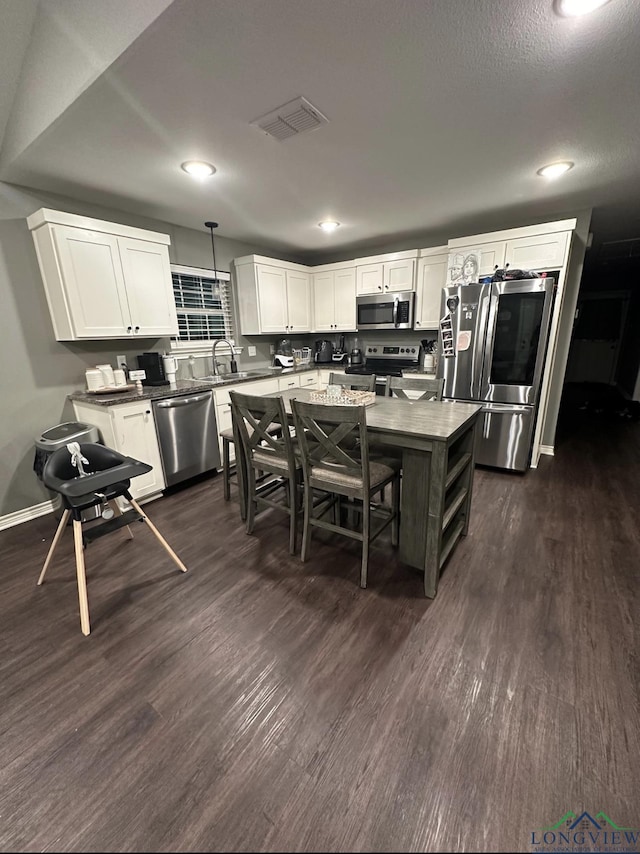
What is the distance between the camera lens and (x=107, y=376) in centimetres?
298

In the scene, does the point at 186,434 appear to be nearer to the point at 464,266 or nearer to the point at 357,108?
the point at 357,108

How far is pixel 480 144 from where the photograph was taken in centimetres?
209

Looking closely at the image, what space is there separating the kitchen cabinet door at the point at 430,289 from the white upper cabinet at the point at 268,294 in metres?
1.65

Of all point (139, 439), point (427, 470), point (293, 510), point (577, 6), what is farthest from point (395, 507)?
point (577, 6)

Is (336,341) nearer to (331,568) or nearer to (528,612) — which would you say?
(331,568)

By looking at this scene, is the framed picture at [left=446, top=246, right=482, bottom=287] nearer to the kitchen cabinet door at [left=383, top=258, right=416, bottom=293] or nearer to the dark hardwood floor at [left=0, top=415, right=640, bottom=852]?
the kitchen cabinet door at [left=383, top=258, right=416, bottom=293]

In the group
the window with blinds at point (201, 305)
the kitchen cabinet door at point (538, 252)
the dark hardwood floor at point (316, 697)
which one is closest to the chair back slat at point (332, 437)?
the dark hardwood floor at point (316, 697)

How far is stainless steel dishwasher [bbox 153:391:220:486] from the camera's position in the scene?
9.80 feet

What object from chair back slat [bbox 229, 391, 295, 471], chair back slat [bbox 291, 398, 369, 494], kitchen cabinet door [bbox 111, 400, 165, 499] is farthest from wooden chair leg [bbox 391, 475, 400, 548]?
kitchen cabinet door [bbox 111, 400, 165, 499]

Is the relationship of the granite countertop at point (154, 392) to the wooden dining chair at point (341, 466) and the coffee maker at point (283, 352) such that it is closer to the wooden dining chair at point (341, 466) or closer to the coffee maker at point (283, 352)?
the coffee maker at point (283, 352)

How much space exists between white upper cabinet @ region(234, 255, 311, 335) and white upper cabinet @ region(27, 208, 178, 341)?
1.15 metres

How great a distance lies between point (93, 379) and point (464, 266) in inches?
147

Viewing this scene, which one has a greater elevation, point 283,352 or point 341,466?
point 283,352

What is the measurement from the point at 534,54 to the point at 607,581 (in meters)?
2.64
